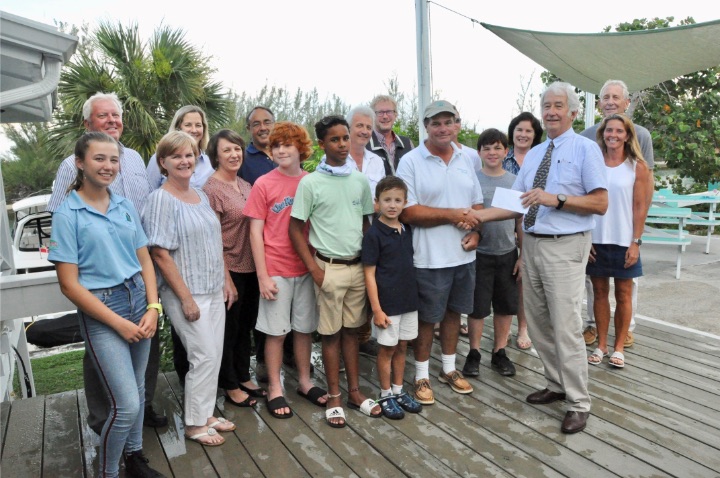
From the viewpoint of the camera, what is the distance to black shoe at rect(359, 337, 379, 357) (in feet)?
13.0

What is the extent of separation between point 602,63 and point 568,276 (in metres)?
4.23

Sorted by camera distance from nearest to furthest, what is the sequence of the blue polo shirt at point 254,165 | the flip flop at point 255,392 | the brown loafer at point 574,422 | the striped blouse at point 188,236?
the striped blouse at point 188,236
the brown loafer at point 574,422
the flip flop at point 255,392
the blue polo shirt at point 254,165

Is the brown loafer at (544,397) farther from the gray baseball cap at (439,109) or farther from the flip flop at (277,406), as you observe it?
the gray baseball cap at (439,109)

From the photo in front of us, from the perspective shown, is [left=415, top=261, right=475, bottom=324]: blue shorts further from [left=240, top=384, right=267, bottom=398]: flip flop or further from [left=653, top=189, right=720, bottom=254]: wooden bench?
[left=653, top=189, right=720, bottom=254]: wooden bench

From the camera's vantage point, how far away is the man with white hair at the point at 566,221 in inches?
112

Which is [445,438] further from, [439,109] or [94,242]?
[94,242]

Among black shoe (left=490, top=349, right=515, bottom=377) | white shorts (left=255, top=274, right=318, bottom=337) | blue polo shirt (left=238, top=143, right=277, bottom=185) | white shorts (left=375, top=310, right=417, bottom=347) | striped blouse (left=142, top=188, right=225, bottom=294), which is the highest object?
blue polo shirt (left=238, top=143, right=277, bottom=185)

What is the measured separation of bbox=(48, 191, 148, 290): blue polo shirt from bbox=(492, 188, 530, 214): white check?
72.7 inches

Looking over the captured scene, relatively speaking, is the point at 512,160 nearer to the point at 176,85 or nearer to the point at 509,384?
the point at 509,384

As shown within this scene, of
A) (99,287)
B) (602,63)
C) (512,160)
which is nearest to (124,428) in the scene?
(99,287)

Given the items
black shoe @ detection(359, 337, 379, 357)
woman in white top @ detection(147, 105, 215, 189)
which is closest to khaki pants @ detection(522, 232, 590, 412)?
black shoe @ detection(359, 337, 379, 357)

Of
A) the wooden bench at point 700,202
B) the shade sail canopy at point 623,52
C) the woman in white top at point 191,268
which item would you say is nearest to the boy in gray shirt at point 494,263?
the woman in white top at point 191,268

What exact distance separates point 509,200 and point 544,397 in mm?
1144

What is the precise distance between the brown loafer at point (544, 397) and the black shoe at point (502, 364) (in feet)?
1.17
